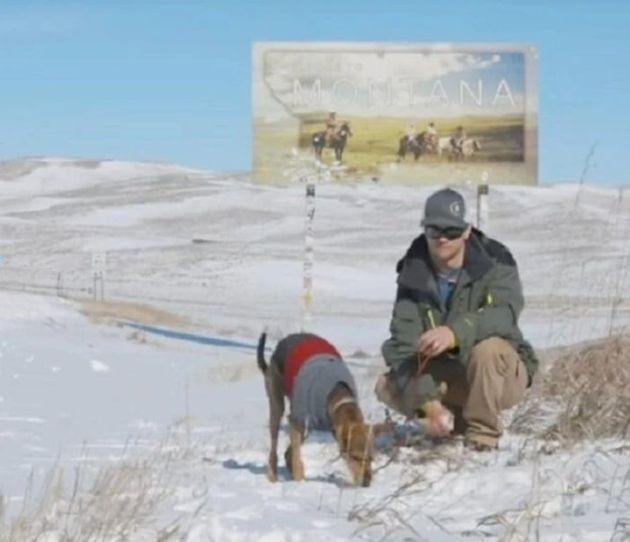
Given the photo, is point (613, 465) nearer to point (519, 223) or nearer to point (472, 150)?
point (472, 150)

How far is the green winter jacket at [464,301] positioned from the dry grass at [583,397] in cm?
45

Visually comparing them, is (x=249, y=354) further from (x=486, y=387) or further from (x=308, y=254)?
(x=486, y=387)

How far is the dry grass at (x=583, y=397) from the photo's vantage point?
6430 millimetres

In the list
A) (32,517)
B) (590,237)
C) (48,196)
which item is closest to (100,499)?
(32,517)

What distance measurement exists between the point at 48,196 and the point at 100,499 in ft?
169

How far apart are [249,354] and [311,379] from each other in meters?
11.3

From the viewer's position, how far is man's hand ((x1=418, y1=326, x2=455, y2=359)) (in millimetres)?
6113

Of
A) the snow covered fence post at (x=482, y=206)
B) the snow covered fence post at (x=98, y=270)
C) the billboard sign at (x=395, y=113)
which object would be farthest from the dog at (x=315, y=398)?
the snow covered fence post at (x=98, y=270)

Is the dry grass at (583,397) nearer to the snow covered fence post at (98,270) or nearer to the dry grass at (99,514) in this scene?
the dry grass at (99,514)

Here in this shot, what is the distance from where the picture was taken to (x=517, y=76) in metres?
17.5

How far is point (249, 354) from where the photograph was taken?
1733 cm

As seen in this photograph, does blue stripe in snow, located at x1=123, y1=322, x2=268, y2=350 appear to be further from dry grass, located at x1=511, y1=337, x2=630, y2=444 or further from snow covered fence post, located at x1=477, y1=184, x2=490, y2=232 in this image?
dry grass, located at x1=511, y1=337, x2=630, y2=444

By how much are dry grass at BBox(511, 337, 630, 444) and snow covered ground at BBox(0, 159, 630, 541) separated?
20cm

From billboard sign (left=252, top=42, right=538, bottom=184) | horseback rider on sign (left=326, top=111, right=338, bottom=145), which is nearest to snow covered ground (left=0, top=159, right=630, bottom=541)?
billboard sign (left=252, top=42, right=538, bottom=184)
